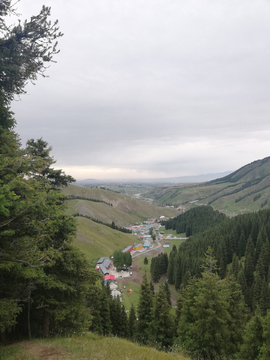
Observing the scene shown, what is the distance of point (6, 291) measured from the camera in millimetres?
10680

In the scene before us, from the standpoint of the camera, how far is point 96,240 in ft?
330

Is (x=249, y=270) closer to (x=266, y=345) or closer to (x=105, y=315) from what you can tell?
(x=105, y=315)

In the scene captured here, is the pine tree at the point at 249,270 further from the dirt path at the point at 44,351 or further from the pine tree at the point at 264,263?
the dirt path at the point at 44,351

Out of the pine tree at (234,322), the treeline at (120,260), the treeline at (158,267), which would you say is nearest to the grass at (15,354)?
the pine tree at (234,322)

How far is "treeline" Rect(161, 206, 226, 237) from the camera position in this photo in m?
143

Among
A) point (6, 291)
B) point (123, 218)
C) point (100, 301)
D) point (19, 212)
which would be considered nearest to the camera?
point (19, 212)

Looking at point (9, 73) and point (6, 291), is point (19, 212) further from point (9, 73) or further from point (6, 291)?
point (9, 73)

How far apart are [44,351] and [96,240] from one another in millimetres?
94724

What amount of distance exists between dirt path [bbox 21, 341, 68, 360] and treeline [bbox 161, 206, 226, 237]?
137747 millimetres

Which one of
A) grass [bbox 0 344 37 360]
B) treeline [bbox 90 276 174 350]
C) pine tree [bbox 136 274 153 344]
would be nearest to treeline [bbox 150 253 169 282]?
treeline [bbox 90 276 174 350]

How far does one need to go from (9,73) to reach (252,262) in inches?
2609

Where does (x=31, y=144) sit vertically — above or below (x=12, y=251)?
above

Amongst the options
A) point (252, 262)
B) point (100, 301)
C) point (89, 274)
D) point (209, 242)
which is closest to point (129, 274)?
point (209, 242)

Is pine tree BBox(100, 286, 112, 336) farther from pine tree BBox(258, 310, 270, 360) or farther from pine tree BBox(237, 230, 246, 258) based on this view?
pine tree BBox(237, 230, 246, 258)
